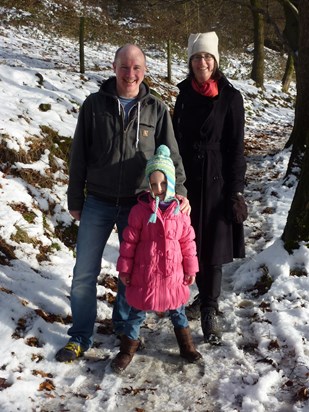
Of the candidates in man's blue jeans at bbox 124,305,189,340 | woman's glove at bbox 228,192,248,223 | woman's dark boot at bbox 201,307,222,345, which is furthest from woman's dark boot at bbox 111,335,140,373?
woman's glove at bbox 228,192,248,223

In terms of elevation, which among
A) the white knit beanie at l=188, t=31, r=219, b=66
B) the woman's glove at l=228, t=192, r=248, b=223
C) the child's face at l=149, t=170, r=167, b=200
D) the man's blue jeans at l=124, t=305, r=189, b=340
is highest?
the white knit beanie at l=188, t=31, r=219, b=66

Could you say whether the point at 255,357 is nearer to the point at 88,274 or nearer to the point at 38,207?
the point at 88,274

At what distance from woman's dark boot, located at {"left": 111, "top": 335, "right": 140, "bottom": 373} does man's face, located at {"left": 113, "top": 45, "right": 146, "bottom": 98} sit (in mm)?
1952

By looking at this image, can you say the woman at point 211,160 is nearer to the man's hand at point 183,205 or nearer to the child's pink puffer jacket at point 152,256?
the man's hand at point 183,205

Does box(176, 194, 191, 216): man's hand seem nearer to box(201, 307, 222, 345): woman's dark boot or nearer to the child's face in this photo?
the child's face

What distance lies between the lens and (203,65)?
3689 millimetres

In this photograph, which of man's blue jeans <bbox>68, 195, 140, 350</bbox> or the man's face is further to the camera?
man's blue jeans <bbox>68, 195, 140, 350</bbox>

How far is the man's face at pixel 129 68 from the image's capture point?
3.24m

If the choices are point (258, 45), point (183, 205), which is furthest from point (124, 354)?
point (258, 45)

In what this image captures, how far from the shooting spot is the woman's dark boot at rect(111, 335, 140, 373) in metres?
3.57

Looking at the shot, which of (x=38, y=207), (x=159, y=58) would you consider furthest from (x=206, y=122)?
(x=159, y=58)

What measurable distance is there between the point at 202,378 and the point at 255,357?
20.3 inches

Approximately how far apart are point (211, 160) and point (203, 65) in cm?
79

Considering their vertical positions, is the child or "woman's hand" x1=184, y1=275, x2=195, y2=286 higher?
the child
